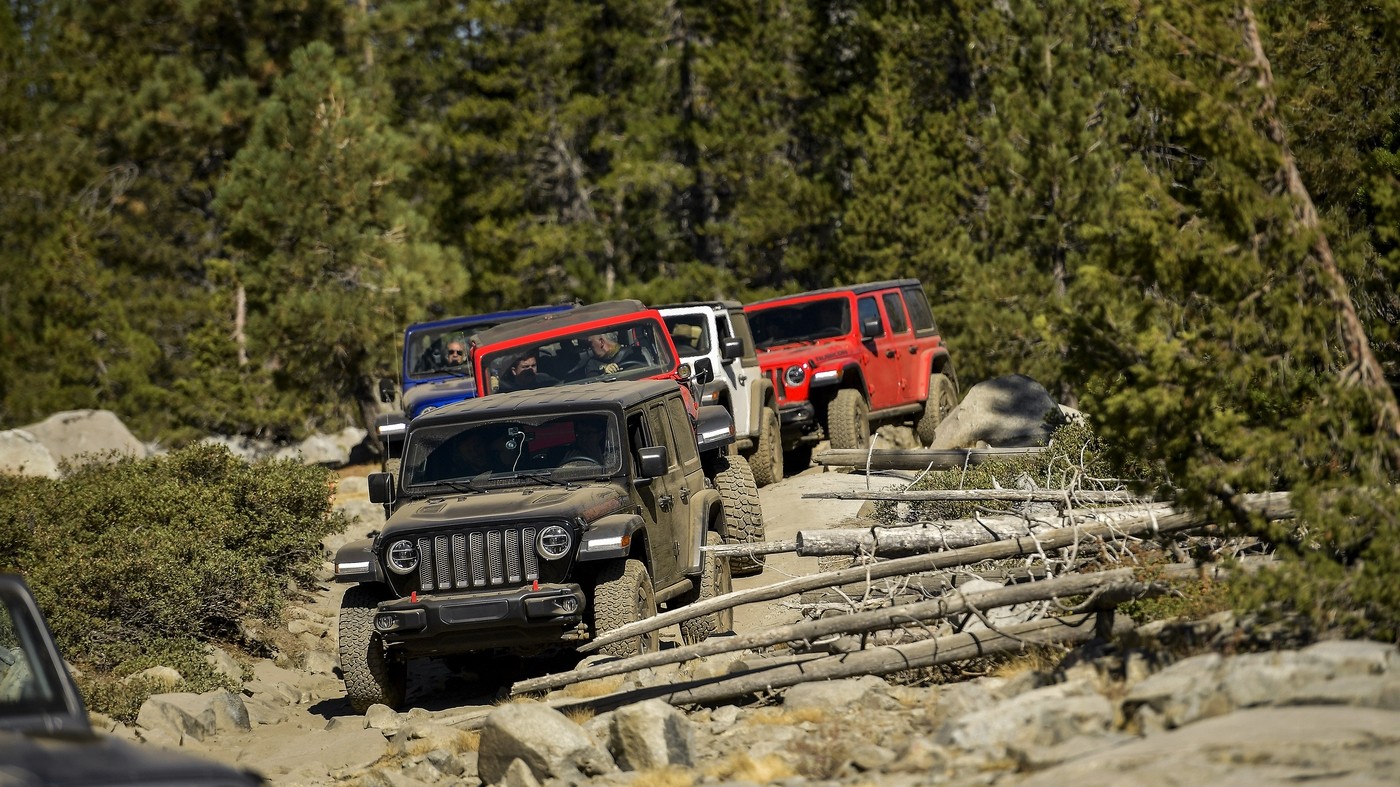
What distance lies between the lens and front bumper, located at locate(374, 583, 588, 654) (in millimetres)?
8922

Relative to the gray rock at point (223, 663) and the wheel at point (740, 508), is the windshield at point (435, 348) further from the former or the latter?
the gray rock at point (223, 663)

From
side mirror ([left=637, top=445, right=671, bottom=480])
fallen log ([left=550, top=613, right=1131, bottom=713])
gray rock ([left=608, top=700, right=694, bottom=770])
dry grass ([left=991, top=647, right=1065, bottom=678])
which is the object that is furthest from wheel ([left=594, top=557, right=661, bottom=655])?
dry grass ([left=991, top=647, right=1065, bottom=678])

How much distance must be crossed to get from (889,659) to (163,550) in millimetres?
6454

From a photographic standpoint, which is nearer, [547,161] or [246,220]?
[246,220]

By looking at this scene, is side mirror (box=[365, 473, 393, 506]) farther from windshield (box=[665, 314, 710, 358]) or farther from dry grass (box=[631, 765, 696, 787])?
windshield (box=[665, 314, 710, 358])

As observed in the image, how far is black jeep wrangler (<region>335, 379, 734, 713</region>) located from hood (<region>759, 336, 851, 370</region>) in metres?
6.94

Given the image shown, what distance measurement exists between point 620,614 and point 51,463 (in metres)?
14.4

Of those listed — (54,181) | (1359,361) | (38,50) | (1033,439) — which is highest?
(38,50)

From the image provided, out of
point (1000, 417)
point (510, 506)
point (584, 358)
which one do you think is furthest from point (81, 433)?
point (510, 506)

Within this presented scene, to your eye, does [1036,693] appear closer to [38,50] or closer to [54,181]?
[54,181]

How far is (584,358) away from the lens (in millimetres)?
13414

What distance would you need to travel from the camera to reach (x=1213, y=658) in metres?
6.84

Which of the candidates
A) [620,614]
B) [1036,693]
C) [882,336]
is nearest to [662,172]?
[882,336]

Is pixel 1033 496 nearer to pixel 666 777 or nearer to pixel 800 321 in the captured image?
pixel 666 777
